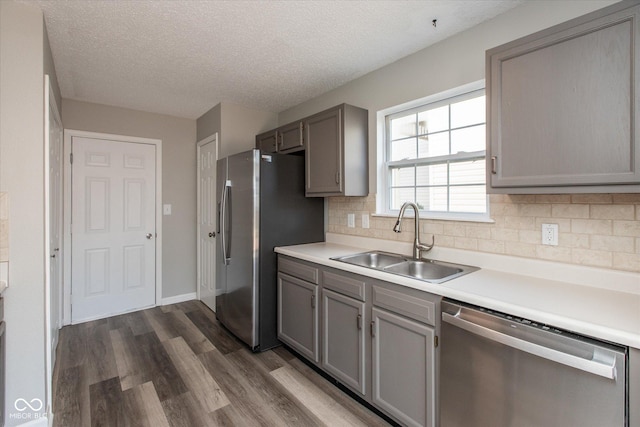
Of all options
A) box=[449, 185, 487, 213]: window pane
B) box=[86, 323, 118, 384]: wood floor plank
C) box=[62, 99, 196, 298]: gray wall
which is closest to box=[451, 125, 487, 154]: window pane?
box=[449, 185, 487, 213]: window pane

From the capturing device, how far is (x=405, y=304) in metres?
1.68

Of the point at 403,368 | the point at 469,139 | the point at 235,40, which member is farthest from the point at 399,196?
the point at 235,40

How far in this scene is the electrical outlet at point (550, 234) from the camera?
5.44 feet

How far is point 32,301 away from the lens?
1.79 m

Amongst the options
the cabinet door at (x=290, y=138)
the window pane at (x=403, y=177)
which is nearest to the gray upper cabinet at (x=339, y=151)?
the cabinet door at (x=290, y=138)

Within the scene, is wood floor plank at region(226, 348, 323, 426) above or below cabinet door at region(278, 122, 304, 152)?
below

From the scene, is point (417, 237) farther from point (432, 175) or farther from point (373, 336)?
point (373, 336)

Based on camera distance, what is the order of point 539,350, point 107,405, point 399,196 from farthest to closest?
1. point 399,196
2. point 107,405
3. point 539,350

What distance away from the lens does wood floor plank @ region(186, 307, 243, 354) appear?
2845 mm

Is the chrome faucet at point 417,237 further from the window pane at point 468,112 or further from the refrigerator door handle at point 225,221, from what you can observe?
the refrigerator door handle at point 225,221

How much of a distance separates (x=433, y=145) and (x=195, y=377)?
2.49m

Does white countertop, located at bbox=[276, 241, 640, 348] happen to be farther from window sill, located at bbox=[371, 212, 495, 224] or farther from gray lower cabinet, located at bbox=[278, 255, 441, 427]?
window sill, located at bbox=[371, 212, 495, 224]

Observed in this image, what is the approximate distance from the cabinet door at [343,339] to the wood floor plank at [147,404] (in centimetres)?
108

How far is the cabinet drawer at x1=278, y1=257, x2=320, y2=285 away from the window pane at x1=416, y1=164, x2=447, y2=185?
1075 mm
